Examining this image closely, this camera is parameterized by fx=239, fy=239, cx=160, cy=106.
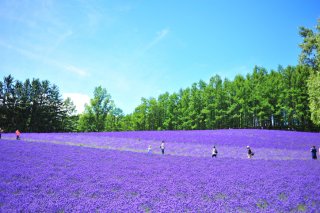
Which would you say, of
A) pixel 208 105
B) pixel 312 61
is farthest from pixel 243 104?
pixel 312 61

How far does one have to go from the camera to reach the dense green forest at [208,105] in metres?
69.1

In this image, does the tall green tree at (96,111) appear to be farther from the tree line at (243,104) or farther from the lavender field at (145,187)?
the lavender field at (145,187)

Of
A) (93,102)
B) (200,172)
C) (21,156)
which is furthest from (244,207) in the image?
(93,102)

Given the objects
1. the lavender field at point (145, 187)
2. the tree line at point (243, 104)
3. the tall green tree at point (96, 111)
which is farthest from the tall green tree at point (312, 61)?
the tall green tree at point (96, 111)

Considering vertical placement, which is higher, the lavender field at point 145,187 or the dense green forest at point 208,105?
the dense green forest at point 208,105

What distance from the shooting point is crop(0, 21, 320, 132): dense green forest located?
69.1 m

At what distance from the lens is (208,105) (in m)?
76.9

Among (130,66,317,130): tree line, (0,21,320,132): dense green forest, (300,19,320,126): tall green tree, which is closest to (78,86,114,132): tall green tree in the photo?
(0,21,320,132): dense green forest

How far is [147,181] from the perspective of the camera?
1306 centimetres

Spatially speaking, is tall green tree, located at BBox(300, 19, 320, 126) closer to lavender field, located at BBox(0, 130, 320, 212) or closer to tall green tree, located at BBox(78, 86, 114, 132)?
lavender field, located at BBox(0, 130, 320, 212)

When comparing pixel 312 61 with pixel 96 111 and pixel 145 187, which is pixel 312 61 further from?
pixel 96 111

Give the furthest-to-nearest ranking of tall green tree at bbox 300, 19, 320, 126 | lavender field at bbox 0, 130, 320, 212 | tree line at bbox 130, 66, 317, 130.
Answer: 1. tree line at bbox 130, 66, 317, 130
2. tall green tree at bbox 300, 19, 320, 126
3. lavender field at bbox 0, 130, 320, 212

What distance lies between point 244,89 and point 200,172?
204ft

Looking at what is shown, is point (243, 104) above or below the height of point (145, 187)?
above
